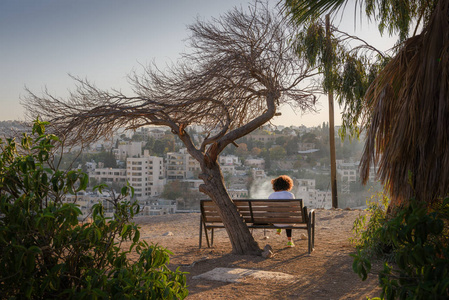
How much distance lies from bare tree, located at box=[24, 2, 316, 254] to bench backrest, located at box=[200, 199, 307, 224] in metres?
0.21

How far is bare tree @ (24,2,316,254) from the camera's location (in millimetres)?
5974

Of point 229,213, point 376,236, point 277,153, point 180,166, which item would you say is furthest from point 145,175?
point 376,236

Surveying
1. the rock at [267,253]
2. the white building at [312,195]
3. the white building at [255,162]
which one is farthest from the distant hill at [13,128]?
the white building at [255,162]

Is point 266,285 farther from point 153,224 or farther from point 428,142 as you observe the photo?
point 153,224

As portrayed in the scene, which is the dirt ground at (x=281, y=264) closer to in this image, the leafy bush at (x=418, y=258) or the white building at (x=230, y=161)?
the leafy bush at (x=418, y=258)

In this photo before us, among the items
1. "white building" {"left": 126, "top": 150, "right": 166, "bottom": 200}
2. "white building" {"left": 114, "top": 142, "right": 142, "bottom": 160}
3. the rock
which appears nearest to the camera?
the rock

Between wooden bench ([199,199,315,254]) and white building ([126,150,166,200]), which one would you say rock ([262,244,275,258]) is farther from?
white building ([126,150,166,200])

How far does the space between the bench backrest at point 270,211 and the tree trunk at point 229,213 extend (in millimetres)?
151

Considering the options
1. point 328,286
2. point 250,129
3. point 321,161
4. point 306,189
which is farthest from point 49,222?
point 321,161

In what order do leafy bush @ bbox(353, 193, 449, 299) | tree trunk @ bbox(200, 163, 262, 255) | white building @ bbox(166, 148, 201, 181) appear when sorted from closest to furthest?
1. leafy bush @ bbox(353, 193, 449, 299)
2. tree trunk @ bbox(200, 163, 262, 255)
3. white building @ bbox(166, 148, 201, 181)

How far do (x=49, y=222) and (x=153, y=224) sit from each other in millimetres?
7539

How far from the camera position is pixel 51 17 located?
426 inches

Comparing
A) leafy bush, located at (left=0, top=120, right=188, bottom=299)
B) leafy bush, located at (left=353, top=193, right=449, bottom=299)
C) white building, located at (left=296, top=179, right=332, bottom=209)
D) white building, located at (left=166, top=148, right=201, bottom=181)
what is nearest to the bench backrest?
leafy bush, located at (left=0, top=120, right=188, bottom=299)

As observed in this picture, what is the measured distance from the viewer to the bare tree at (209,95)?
5974 millimetres
